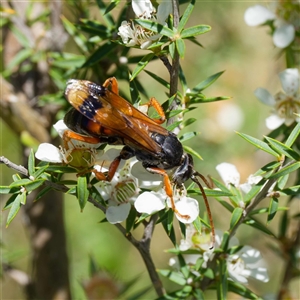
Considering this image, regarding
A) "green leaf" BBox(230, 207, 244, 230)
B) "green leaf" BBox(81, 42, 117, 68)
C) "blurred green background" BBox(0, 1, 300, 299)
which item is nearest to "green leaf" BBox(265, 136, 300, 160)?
"green leaf" BBox(230, 207, 244, 230)

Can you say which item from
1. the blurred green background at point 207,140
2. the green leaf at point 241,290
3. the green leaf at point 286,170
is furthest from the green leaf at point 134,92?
the blurred green background at point 207,140

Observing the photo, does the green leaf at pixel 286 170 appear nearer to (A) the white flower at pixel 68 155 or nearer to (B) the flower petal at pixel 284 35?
(A) the white flower at pixel 68 155

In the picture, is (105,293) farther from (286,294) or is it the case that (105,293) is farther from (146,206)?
(146,206)

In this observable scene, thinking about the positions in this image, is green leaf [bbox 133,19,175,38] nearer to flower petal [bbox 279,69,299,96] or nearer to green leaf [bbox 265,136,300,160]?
green leaf [bbox 265,136,300,160]

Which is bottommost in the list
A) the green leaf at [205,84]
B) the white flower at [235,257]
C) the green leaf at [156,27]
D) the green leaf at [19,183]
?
the white flower at [235,257]

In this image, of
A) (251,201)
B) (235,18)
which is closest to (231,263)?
(251,201)

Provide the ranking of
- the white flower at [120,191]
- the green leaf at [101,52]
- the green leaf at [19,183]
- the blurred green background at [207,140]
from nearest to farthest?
1. the green leaf at [19,183]
2. the white flower at [120,191]
3. the green leaf at [101,52]
4. the blurred green background at [207,140]
